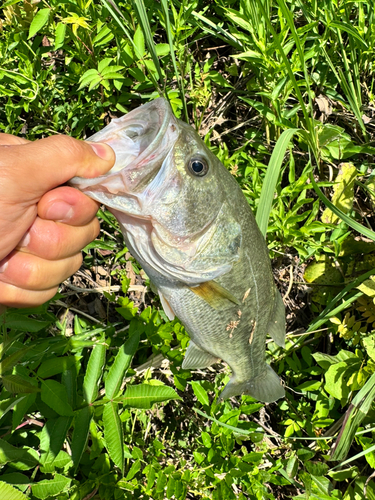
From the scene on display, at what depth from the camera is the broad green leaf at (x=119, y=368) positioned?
1992 mm

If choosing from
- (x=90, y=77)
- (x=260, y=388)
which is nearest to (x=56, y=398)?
(x=260, y=388)

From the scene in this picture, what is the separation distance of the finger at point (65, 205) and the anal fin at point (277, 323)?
1161 mm

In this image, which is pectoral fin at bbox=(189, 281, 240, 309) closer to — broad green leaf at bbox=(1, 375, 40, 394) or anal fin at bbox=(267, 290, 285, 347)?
anal fin at bbox=(267, 290, 285, 347)

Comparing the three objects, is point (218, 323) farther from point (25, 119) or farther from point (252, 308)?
point (25, 119)

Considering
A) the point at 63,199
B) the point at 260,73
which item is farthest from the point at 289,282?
the point at 63,199

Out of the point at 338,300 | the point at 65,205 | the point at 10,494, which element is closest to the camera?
the point at 10,494

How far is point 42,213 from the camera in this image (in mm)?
1820

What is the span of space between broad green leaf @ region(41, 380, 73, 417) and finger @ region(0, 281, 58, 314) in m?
0.40

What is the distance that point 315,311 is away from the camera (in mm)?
3342

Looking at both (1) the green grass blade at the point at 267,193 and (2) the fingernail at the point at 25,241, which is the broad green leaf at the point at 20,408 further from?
(1) the green grass blade at the point at 267,193

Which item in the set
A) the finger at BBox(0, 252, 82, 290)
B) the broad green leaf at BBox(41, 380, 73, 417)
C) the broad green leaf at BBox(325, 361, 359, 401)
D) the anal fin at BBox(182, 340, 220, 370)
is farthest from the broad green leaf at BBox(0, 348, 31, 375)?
the broad green leaf at BBox(325, 361, 359, 401)

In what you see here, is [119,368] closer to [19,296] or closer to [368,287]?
[19,296]

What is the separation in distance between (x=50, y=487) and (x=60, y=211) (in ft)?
4.27

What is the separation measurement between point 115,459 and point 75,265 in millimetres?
936
